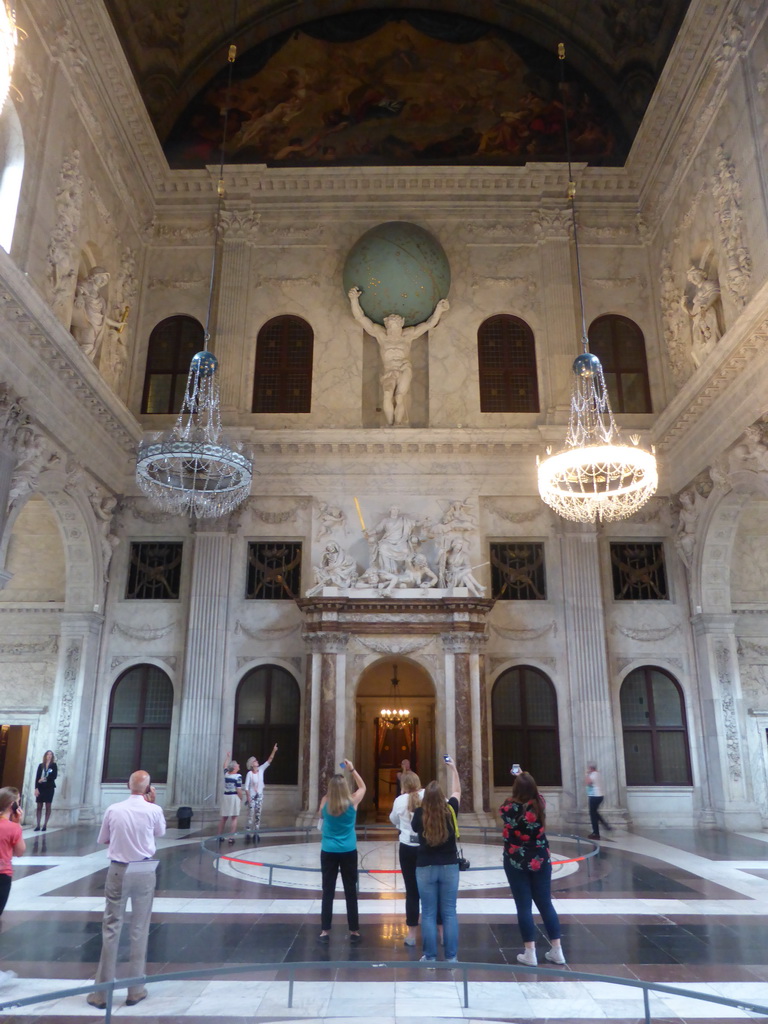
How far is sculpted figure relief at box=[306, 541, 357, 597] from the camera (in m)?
17.0

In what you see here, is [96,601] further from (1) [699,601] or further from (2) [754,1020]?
(2) [754,1020]

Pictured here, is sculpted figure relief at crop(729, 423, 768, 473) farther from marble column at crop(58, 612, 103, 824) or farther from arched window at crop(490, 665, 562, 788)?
marble column at crop(58, 612, 103, 824)

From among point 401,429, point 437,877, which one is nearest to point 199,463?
point 401,429

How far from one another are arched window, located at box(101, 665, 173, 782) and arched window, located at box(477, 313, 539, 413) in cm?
983

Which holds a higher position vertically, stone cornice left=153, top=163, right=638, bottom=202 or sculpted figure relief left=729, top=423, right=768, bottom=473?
stone cornice left=153, top=163, right=638, bottom=202

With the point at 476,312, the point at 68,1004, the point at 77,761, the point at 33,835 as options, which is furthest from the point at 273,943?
the point at 476,312

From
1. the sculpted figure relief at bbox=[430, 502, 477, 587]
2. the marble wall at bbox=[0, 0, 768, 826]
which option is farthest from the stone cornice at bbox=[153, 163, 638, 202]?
the sculpted figure relief at bbox=[430, 502, 477, 587]

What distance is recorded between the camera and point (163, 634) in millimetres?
17906

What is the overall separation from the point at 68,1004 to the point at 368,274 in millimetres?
16165

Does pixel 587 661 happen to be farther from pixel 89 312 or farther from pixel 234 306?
pixel 89 312

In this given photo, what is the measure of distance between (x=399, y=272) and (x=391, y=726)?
1108 centimetres

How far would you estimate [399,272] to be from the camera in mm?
18625

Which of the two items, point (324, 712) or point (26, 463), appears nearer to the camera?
point (26, 463)

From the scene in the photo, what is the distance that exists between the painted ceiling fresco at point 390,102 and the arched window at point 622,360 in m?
5.05
